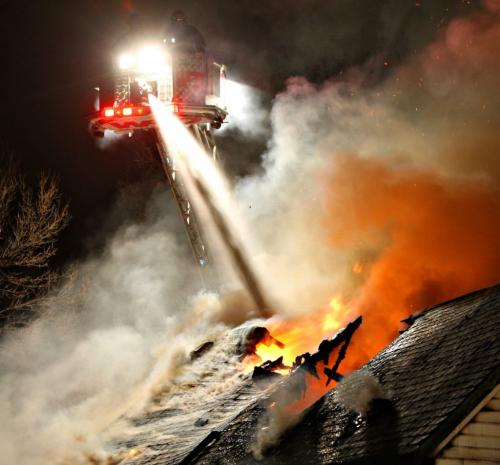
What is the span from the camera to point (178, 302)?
96.8 feet

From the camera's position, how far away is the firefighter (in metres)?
23.6

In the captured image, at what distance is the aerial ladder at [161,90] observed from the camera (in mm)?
23234

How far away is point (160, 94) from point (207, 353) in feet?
33.5

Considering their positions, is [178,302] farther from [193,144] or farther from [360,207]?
[360,207]

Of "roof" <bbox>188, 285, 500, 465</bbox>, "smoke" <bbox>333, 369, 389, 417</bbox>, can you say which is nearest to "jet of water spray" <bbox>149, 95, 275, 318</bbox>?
"roof" <bbox>188, 285, 500, 465</bbox>

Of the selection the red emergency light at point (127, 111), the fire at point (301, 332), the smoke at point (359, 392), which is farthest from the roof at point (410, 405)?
the red emergency light at point (127, 111)

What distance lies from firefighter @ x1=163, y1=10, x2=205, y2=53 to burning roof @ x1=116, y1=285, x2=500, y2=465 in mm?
14426

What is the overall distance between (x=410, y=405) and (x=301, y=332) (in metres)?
9.09

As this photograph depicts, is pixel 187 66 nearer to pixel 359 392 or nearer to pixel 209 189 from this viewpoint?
pixel 209 189

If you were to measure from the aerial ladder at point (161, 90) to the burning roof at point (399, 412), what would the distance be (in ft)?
40.8

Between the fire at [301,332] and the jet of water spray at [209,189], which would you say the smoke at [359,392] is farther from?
the jet of water spray at [209,189]

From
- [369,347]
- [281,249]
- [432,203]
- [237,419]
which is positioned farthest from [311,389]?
[281,249]

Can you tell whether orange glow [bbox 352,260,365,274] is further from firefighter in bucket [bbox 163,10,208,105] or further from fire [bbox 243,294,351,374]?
firefighter in bucket [bbox 163,10,208,105]

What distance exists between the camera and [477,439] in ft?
25.7
